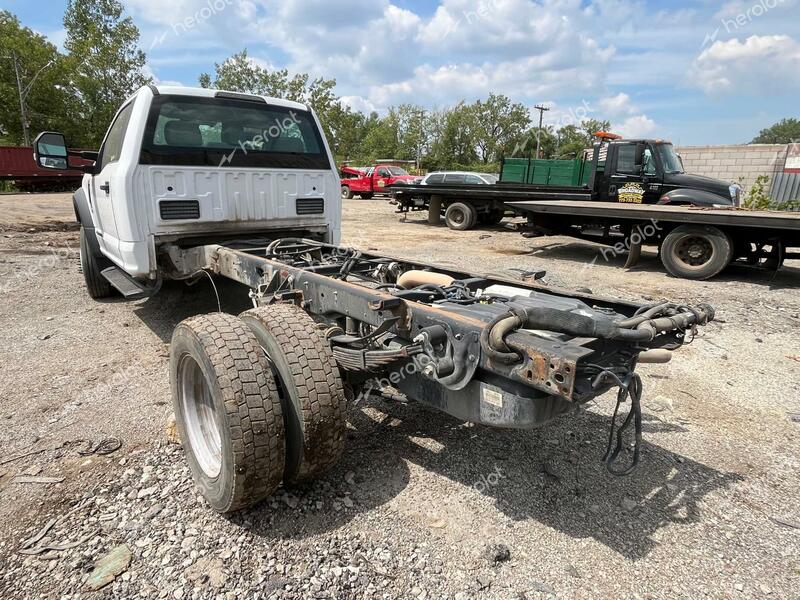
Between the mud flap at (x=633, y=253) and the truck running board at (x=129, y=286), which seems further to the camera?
the mud flap at (x=633, y=253)

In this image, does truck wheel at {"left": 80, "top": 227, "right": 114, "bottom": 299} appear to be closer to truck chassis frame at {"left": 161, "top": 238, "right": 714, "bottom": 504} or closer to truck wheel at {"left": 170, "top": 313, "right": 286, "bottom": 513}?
truck chassis frame at {"left": 161, "top": 238, "right": 714, "bottom": 504}

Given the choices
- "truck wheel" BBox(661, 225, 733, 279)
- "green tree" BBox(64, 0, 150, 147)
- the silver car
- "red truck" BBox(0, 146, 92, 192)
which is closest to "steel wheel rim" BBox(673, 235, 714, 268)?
"truck wheel" BBox(661, 225, 733, 279)

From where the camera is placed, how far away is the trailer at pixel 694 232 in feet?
23.8

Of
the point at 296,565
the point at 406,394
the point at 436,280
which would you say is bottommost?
the point at 296,565

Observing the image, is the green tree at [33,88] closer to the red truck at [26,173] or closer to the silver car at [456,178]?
the red truck at [26,173]

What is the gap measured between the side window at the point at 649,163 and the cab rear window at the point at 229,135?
8.22m

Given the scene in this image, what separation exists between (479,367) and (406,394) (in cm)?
52

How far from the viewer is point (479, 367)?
195 centimetres

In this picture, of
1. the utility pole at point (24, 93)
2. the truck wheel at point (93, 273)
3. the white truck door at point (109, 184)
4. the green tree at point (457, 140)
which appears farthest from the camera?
the green tree at point (457, 140)

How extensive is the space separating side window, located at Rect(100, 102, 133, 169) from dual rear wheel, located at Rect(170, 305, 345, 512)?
268 centimetres

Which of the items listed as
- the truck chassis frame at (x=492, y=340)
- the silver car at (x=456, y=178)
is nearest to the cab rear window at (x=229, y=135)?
the truck chassis frame at (x=492, y=340)

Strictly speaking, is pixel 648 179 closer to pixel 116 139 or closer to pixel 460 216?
pixel 460 216

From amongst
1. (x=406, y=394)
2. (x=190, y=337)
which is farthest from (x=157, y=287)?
(x=406, y=394)

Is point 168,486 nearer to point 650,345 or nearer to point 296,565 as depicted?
point 296,565
